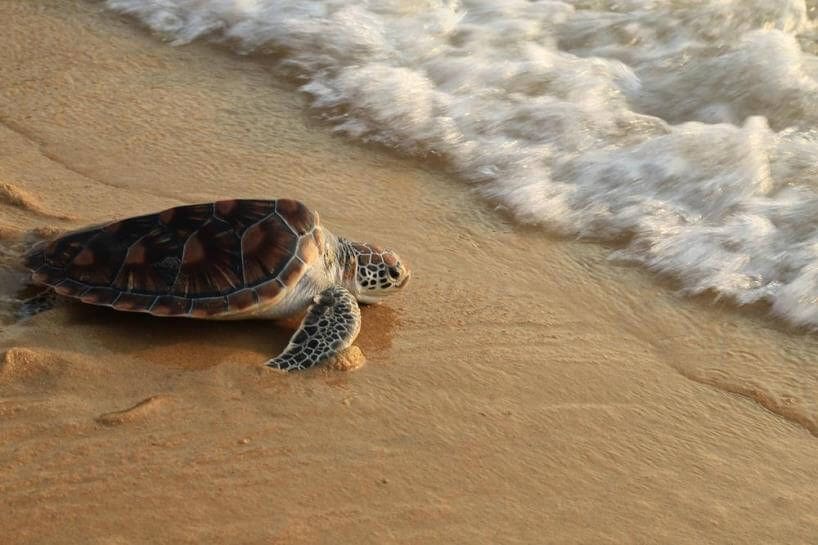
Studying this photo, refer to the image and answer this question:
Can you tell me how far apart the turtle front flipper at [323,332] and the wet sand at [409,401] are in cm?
11

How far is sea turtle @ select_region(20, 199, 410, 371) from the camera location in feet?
13.9

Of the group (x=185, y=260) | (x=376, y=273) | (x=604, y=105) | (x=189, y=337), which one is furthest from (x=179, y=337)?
(x=604, y=105)

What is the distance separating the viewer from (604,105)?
691 centimetres

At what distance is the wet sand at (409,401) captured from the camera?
11.1ft

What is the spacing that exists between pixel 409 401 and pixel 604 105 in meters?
3.59

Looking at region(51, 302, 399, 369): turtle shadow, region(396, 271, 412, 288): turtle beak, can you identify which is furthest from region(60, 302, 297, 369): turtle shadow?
region(396, 271, 412, 288): turtle beak

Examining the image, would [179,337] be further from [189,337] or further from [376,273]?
[376,273]

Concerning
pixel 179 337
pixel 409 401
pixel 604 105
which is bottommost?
pixel 179 337

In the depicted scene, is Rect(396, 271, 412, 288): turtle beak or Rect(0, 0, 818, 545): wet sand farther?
Rect(396, 271, 412, 288): turtle beak

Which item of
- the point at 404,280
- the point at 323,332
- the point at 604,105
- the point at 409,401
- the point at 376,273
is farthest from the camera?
the point at 604,105

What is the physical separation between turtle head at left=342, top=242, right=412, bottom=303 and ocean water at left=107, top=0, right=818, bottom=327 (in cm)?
121

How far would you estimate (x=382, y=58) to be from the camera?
7637 mm

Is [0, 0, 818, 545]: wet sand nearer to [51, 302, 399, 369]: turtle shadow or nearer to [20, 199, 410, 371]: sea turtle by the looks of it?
[51, 302, 399, 369]: turtle shadow

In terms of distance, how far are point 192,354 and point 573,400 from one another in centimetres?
162
